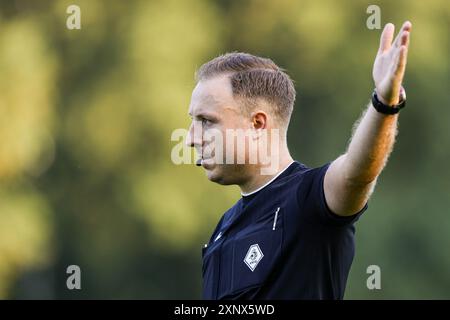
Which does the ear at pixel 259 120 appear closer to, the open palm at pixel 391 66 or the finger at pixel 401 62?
the open palm at pixel 391 66

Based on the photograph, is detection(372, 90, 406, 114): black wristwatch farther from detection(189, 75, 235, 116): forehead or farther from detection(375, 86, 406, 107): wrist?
detection(189, 75, 235, 116): forehead

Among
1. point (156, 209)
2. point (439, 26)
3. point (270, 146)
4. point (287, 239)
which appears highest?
point (439, 26)

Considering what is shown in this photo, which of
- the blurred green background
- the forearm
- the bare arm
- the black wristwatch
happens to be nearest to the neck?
the bare arm

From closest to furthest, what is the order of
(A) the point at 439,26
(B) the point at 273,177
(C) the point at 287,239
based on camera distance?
(C) the point at 287,239 < (B) the point at 273,177 < (A) the point at 439,26

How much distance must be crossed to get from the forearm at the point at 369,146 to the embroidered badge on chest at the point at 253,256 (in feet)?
1.99

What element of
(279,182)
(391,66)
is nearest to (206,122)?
(279,182)

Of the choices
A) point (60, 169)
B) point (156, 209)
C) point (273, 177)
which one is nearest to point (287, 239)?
point (273, 177)

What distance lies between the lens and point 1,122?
1400 cm

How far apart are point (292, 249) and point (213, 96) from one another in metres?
0.96

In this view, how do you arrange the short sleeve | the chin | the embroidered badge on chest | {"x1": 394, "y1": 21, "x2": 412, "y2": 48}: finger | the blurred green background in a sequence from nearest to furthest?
{"x1": 394, "y1": 21, "x2": 412, "y2": 48}: finger < the short sleeve < the embroidered badge on chest < the chin < the blurred green background

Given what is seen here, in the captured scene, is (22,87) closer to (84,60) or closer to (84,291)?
(84,60)

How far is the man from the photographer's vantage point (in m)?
3.36

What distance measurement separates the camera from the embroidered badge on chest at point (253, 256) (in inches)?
150

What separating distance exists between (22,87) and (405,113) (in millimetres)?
6117
